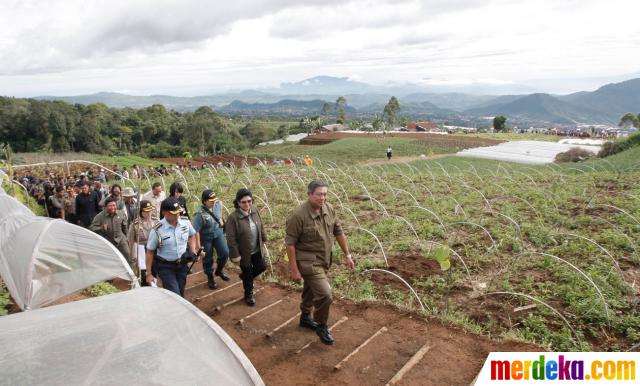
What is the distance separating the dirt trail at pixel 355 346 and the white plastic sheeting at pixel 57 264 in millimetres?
1376

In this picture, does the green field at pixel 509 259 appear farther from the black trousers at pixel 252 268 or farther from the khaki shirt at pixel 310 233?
the khaki shirt at pixel 310 233

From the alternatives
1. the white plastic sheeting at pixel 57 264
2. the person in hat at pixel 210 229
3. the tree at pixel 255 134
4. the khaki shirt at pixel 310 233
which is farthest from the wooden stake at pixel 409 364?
the tree at pixel 255 134

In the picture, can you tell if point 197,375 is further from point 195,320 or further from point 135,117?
point 135,117

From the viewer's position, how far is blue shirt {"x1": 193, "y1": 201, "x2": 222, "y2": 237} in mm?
5805

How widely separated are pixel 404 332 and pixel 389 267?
7.23 feet

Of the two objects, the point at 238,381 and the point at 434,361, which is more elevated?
the point at 238,381

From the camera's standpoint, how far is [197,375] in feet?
7.66

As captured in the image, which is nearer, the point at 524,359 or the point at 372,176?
the point at 524,359

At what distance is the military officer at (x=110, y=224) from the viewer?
249 inches

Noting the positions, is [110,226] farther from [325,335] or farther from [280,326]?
[325,335]

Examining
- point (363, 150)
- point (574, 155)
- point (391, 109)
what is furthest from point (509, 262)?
point (391, 109)

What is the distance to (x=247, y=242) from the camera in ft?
17.2

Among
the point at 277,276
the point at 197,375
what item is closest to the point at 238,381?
the point at 197,375

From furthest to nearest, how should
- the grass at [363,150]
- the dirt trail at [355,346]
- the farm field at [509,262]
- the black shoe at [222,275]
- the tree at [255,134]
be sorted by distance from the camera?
the tree at [255,134], the grass at [363,150], the black shoe at [222,275], the farm field at [509,262], the dirt trail at [355,346]
